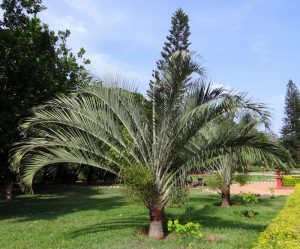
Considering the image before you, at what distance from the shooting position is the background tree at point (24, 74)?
11844 mm

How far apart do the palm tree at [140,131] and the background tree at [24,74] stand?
112 inches

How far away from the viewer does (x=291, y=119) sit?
64.7m

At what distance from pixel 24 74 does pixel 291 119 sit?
2313 inches

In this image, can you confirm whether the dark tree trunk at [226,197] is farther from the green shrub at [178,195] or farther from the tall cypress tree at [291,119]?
the tall cypress tree at [291,119]

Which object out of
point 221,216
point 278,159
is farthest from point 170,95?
point 221,216

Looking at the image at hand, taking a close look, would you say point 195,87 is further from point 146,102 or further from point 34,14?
point 34,14

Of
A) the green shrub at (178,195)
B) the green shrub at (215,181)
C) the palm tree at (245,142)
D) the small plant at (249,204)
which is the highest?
the palm tree at (245,142)

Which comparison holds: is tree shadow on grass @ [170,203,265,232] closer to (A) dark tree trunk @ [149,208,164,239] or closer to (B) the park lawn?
(B) the park lawn

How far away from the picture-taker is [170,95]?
794 centimetres

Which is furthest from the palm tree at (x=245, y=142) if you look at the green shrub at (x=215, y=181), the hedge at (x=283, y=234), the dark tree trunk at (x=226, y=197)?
the dark tree trunk at (x=226, y=197)

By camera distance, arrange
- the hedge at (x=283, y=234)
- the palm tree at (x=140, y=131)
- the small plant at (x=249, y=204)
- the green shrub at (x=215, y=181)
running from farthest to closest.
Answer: the green shrub at (x=215, y=181) → the small plant at (x=249, y=204) → the palm tree at (x=140, y=131) → the hedge at (x=283, y=234)

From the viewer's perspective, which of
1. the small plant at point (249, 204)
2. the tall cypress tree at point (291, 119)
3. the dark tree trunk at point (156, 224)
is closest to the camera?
the dark tree trunk at point (156, 224)

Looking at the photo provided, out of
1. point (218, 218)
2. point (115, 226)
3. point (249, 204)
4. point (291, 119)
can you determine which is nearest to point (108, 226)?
point (115, 226)

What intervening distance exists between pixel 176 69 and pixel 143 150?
6.35ft
